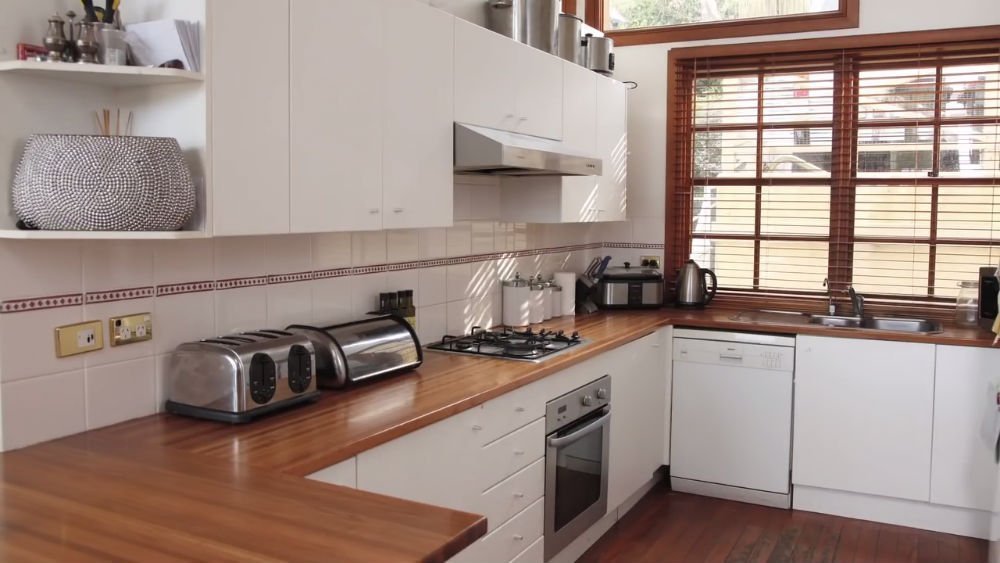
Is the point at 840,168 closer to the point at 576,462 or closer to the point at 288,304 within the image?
the point at 576,462

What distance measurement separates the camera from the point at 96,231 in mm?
1908

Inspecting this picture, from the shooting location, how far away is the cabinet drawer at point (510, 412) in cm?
271

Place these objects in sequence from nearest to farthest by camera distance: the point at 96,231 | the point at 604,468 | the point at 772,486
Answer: the point at 96,231 → the point at 604,468 → the point at 772,486

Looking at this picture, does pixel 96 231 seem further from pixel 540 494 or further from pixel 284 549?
pixel 540 494

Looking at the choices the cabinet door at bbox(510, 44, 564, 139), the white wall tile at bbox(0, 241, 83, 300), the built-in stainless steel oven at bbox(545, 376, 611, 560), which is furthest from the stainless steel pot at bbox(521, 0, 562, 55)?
the white wall tile at bbox(0, 241, 83, 300)

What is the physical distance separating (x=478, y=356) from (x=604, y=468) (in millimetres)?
808

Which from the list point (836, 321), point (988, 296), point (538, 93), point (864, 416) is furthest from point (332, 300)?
point (988, 296)

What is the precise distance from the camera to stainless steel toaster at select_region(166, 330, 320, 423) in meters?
2.23

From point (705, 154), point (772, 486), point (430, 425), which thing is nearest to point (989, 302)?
point (772, 486)

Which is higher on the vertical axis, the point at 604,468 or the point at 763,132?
the point at 763,132

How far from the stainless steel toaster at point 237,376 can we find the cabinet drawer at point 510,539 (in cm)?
70

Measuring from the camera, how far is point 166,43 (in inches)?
80.0

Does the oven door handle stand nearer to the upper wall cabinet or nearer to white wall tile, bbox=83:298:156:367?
the upper wall cabinet

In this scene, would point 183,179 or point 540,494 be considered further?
point 540,494
